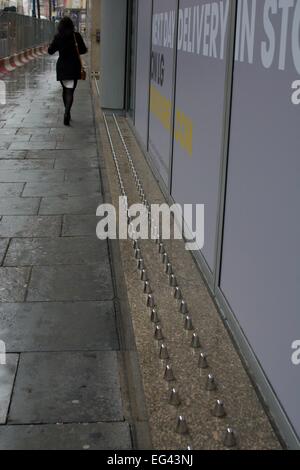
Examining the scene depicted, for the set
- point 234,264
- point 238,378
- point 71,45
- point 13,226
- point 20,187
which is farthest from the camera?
point 71,45

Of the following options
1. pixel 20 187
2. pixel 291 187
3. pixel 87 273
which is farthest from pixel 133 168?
pixel 291 187

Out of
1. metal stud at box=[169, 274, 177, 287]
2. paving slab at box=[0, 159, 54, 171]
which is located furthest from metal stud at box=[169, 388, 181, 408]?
paving slab at box=[0, 159, 54, 171]

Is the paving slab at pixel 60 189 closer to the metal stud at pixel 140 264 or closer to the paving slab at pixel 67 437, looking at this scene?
the metal stud at pixel 140 264

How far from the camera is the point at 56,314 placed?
401 centimetres

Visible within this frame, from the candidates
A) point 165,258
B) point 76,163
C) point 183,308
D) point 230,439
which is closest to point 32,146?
point 76,163

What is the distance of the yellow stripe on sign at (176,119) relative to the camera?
184 inches

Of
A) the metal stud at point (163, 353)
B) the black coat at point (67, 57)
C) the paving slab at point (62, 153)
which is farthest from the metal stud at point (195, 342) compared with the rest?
the black coat at point (67, 57)

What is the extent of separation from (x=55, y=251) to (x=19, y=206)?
139 cm

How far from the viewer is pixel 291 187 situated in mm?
2432

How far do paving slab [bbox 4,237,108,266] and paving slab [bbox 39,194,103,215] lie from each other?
0.84 meters

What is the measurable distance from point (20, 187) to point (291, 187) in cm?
510

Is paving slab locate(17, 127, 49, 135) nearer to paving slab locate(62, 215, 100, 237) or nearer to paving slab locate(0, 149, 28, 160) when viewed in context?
paving slab locate(0, 149, 28, 160)

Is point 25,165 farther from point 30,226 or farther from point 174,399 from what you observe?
point 174,399
